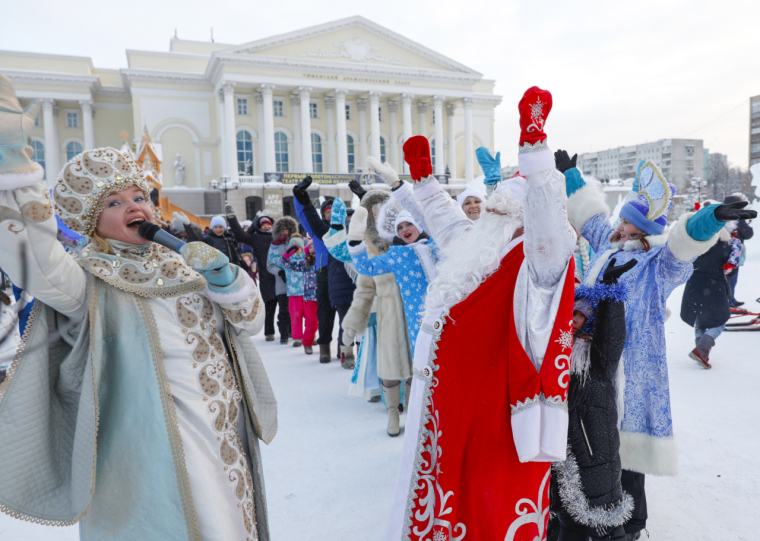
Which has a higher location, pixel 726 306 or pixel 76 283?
pixel 76 283

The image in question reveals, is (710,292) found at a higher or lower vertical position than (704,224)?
lower

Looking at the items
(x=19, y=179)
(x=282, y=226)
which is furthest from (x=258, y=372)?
(x=282, y=226)

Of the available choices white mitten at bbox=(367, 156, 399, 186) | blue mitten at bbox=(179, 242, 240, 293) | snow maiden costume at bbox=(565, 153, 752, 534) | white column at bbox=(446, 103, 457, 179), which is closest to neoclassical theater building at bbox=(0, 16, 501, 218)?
white column at bbox=(446, 103, 457, 179)

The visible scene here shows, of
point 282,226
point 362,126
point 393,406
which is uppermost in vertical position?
point 362,126

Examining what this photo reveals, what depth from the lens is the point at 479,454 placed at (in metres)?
1.63

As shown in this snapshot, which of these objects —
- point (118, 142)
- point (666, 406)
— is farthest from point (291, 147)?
point (666, 406)

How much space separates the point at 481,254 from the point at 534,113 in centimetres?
52

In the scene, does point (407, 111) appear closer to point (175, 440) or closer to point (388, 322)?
point (388, 322)

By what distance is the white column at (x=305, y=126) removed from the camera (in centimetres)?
3161

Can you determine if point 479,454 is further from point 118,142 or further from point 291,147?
point 118,142

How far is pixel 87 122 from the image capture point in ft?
104

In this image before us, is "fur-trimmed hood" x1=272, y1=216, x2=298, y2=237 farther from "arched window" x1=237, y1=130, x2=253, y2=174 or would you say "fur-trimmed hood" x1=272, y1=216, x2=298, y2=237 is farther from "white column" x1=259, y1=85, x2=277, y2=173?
"arched window" x1=237, y1=130, x2=253, y2=174

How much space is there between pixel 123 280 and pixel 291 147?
3398 centimetres

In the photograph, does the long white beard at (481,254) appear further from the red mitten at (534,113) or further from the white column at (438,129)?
the white column at (438,129)
